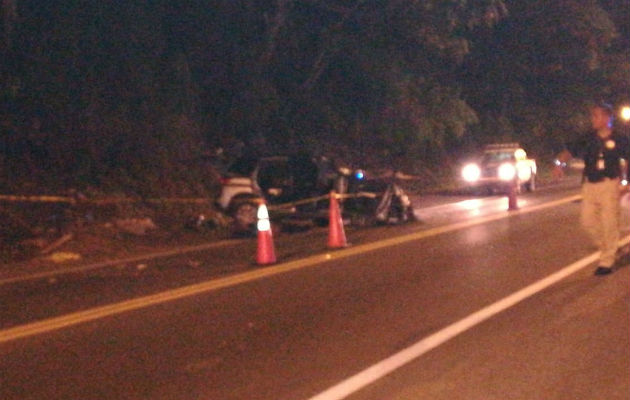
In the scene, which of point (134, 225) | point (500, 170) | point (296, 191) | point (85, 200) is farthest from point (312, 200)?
point (500, 170)

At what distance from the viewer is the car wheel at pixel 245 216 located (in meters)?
19.1

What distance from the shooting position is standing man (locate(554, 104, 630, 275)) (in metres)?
11.7

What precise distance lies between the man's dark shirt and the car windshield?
743 inches

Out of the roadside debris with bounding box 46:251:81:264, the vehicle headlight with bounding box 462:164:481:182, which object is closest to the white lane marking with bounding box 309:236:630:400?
the roadside debris with bounding box 46:251:81:264

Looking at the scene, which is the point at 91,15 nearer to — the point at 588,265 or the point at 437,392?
the point at 588,265

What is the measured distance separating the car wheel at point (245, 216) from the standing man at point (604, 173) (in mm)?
8406

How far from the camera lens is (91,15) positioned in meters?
23.4

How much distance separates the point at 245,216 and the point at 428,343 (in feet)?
35.5

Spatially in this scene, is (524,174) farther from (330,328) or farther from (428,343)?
(428,343)

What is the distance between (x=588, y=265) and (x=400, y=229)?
616 centimetres

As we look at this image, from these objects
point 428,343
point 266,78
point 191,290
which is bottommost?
point 428,343

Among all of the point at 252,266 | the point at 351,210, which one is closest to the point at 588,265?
the point at 252,266

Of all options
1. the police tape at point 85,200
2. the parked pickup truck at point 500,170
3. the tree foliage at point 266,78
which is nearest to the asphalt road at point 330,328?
the police tape at point 85,200

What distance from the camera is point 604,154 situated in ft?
38.4
